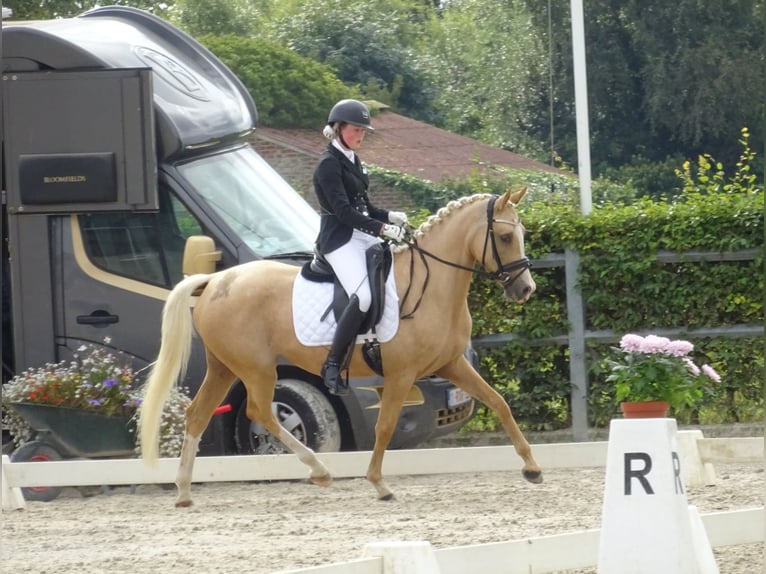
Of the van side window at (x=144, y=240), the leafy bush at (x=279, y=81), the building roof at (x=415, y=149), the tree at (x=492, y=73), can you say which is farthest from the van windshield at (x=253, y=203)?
the tree at (x=492, y=73)

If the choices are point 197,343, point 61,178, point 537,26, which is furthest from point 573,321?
point 537,26

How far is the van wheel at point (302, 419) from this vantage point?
31.3 feet

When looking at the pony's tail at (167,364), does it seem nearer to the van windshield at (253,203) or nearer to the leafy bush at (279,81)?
the van windshield at (253,203)

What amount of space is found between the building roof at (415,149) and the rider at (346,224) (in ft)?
62.7

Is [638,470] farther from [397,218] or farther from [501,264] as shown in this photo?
[397,218]

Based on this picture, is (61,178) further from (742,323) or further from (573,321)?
(742,323)

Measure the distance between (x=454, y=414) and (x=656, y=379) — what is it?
13.7 ft

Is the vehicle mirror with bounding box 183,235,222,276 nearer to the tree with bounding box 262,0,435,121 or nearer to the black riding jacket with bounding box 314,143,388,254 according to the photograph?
the black riding jacket with bounding box 314,143,388,254

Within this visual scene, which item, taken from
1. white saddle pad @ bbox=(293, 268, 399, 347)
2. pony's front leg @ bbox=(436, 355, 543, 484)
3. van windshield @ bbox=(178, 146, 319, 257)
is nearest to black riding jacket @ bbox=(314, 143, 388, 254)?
white saddle pad @ bbox=(293, 268, 399, 347)

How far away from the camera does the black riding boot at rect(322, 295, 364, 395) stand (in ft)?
27.1

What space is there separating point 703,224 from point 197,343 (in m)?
4.07

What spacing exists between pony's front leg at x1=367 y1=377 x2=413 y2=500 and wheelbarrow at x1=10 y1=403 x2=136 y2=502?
206cm

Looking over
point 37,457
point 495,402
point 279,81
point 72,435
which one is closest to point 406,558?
point 495,402

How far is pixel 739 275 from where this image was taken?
10969mm
